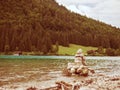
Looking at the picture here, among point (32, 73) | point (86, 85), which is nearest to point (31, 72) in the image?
point (32, 73)

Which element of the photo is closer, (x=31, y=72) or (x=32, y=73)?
(x=32, y=73)

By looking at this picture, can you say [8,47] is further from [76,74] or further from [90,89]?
[90,89]

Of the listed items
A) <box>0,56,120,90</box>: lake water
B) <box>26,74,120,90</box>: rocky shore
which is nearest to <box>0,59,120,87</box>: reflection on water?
<box>0,56,120,90</box>: lake water

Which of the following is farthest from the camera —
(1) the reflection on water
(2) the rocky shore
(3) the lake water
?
(1) the reflection on water

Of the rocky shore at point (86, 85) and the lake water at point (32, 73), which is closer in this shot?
the rocky shore at point (86, 85)

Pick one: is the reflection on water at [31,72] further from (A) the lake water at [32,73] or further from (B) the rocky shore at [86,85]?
(B) the rocky shore at [86,85]

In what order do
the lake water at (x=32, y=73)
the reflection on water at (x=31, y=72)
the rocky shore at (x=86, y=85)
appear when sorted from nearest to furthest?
the rocky shore at (x=86, y=85) → the lake water at (x=32, y=73) → the reflection on water at (x=31, y=72)

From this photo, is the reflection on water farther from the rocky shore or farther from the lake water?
the rocky shore

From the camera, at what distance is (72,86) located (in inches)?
1019

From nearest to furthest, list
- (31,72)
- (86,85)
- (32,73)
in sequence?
(86,85) < (32,73) < (31,72)

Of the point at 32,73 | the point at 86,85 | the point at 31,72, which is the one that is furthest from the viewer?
the point at 31,72

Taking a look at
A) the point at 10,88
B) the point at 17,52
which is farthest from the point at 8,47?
the point at 10,88

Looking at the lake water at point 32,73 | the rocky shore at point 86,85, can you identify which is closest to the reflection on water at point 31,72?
the lake water at point 32,73

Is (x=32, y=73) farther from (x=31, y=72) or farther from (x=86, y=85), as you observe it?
(x=86, y=85)
